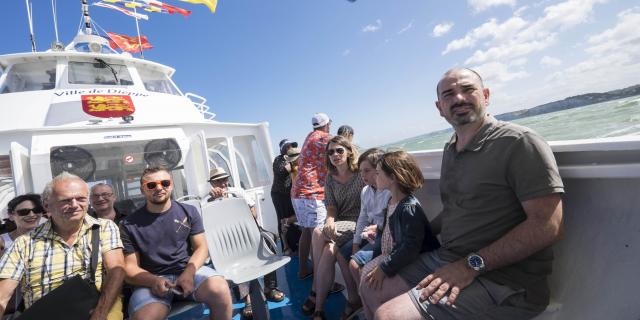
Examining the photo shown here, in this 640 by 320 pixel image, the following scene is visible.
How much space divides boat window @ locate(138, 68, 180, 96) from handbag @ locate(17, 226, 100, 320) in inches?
228

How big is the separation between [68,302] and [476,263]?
86.4 inches

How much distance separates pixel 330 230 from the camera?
2592mm

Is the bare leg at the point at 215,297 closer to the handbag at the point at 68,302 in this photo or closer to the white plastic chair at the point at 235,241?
the white plastic chair at the point at 235,241

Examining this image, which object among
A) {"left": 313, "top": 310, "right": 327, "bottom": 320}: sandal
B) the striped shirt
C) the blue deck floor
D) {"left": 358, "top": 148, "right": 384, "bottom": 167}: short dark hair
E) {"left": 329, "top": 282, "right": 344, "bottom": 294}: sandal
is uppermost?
{"left": 358, "top": 148, "right": 384, "bottom": 167}: short dark hair

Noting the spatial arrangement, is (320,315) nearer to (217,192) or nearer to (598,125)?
(217,192)

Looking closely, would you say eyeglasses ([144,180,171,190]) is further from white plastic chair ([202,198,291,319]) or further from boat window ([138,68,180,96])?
boat window ([138,68,180,96])

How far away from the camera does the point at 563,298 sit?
148 cm

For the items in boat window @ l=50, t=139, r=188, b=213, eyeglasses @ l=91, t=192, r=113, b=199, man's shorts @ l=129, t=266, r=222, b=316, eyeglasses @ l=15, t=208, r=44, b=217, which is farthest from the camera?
boat window @ l=50, t=139, r=188, b=213

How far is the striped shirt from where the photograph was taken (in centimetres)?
180

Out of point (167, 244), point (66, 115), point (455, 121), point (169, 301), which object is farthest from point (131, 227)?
point (66, 115)

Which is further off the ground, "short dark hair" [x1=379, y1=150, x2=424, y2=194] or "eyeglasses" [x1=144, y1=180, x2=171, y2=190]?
"eyeglasses" [x1=144, y1=180, x2=171, y2=190]

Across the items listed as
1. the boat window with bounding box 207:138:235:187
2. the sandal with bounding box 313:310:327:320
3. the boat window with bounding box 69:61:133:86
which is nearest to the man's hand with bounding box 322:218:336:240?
the sandal with bounding box 313:310:327:320

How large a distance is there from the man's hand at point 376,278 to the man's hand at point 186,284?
1.18 metres

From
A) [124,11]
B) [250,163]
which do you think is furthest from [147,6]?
[250,163]
